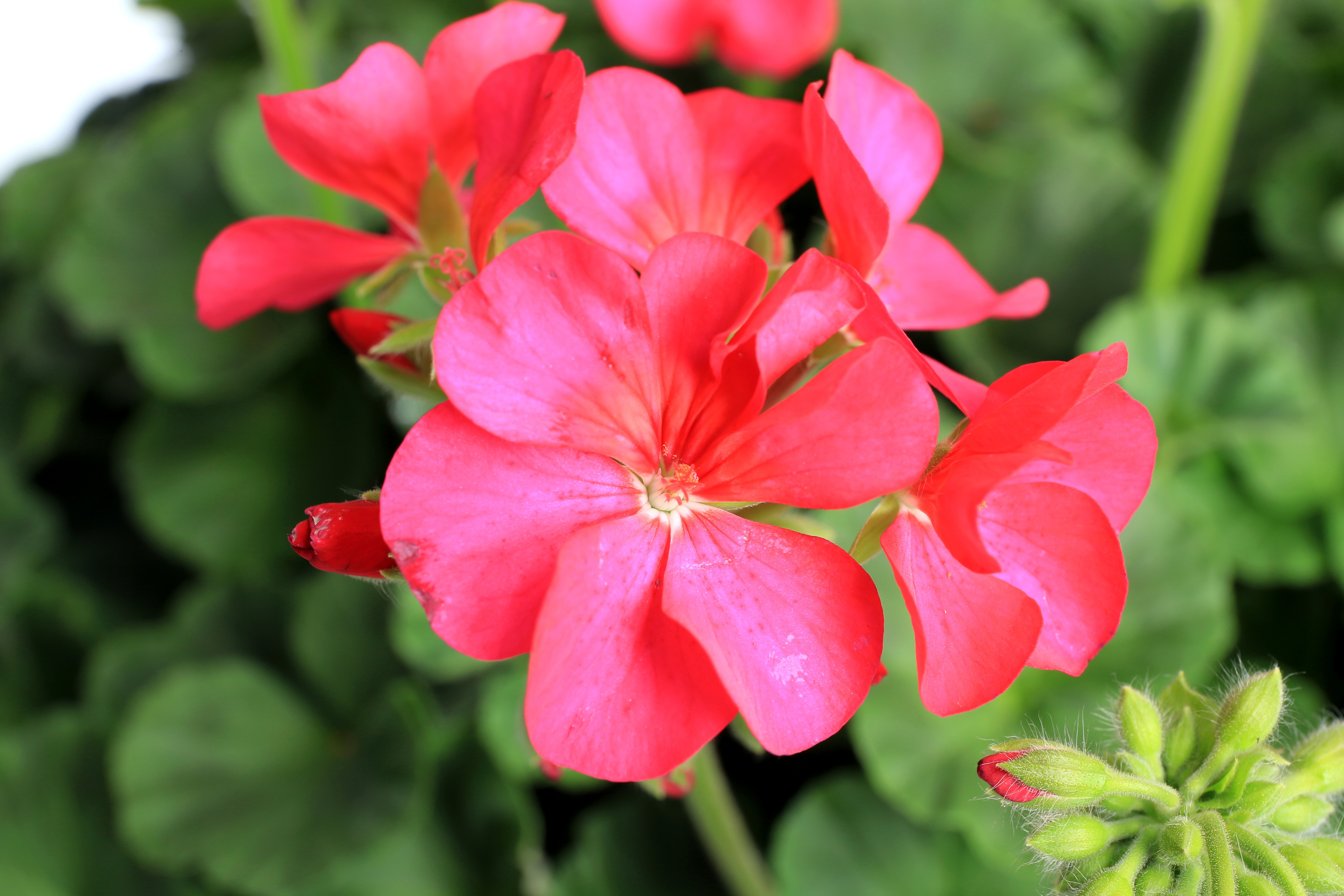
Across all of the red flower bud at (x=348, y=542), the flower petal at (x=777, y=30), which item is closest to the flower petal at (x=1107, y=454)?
the red flower bud at (x=348, y=542)

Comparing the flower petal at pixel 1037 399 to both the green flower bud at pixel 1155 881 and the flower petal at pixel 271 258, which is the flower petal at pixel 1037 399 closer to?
the green flower bud at pixel 1155 881

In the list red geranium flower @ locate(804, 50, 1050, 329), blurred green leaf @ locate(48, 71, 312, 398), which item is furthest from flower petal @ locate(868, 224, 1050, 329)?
blurred green leaf @ locate(48, 71, 312, 398)

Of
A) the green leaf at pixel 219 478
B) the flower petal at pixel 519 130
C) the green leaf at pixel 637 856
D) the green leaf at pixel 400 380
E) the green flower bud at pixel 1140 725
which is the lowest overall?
the green leaf at pixel 637 856

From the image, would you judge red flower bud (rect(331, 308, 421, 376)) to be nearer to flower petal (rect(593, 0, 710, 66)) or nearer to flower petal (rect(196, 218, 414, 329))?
flower petal (rect(196, 218, 414, 329))

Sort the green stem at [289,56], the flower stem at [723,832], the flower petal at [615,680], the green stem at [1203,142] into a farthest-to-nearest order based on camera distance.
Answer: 1. the green stem at [1203,142]
2. the green stem at [289,56]
3. the flower stem at [723,832]
4. the flower petal at [615,680]

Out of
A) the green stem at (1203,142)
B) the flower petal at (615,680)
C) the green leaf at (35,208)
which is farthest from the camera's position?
the green leaf at (35,208)

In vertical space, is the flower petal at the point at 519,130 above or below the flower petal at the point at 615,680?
above

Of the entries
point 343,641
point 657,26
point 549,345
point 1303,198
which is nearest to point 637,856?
point 343,641

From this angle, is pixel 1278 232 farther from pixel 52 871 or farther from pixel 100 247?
pixel 52 871
